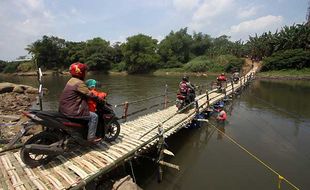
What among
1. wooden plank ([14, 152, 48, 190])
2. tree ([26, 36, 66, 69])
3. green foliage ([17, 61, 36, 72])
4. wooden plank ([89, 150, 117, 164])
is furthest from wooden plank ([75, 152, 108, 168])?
green foliage ([17, 61, 36, 72])

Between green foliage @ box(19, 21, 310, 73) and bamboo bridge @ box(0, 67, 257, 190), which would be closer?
bamboo bridge @ box(0, 67, 257, 190)

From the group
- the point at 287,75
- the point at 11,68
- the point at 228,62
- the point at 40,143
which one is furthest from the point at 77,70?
the point at 11,68

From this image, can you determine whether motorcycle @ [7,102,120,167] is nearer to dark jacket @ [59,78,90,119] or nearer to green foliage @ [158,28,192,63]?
dark jacket @ [59,78,90,119]

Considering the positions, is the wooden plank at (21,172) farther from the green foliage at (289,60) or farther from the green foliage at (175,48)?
the green foliage at (175,48)

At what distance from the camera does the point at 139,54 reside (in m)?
59.6

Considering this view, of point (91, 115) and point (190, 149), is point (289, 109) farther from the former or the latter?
point (91, 115)

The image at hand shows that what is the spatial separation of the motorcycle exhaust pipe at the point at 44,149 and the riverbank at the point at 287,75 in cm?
4272

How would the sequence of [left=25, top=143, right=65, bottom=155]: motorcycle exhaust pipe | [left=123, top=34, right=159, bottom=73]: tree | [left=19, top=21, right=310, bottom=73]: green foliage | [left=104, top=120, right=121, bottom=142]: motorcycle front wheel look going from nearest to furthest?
[left=25, top=143, right=65, bottom=155]: motorcycle exhaust pipe < [left=104, top=120, right=121, bottom=142]: motorcycle front wheel < [left=19, top=21, right=310, bottom=73]: green foliage < [left=123, top=34, right=159, bottom=73]: tree

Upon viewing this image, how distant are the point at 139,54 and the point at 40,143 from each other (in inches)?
2181

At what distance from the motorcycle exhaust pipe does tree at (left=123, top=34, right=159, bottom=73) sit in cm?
5432

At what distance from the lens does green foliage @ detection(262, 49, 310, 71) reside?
1670 inches

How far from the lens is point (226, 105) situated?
19562mm

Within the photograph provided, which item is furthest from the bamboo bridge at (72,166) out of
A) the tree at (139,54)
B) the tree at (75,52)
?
the tree at (75,52)

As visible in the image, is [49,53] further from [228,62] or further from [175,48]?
[228,62]
